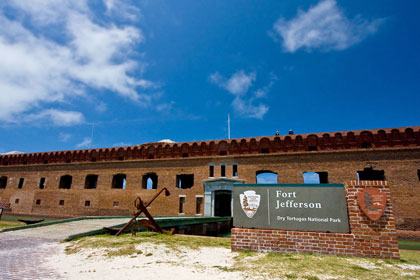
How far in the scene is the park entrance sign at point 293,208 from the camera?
19.2 ft

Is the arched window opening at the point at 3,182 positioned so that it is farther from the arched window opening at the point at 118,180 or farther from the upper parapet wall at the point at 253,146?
the arched window opening at the point at 118,180

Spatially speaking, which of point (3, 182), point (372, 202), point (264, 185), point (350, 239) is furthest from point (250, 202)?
point (3, 182)

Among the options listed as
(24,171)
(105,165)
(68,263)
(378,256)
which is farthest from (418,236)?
(24,171)

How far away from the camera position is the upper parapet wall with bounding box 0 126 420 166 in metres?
17.5

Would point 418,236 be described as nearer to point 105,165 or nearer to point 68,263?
point 68,263

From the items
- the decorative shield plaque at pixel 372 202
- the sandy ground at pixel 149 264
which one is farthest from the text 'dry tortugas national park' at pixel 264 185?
the sandy ground at pixel 149 264

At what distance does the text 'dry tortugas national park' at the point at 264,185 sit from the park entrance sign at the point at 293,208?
0.02 m

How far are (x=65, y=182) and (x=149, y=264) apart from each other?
26027 mm

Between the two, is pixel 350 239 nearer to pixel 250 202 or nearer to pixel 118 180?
pixel 250 202

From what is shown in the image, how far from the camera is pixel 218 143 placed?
21281 millimetres

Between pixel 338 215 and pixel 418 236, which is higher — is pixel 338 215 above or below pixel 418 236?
above

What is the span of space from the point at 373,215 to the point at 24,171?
33.5 meters

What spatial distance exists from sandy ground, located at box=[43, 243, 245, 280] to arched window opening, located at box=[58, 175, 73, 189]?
22.6 meters

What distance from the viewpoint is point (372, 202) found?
5598mm
